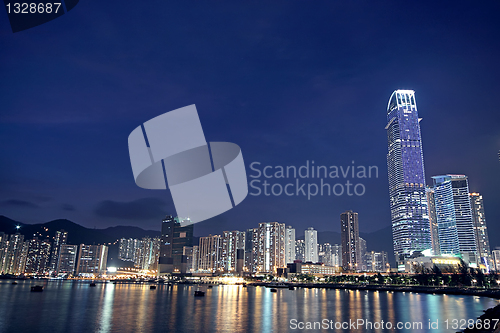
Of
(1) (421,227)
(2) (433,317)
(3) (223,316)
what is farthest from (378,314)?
(1) (421,227)

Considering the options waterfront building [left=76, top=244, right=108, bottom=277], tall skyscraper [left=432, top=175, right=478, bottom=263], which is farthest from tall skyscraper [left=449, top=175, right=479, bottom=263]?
waterfront building [left=76, top=244, right=108, bottom=277]

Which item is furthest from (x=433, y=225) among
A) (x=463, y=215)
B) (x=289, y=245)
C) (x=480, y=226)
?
(x=289, y=245)

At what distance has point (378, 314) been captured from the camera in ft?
112

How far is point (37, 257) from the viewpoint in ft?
564

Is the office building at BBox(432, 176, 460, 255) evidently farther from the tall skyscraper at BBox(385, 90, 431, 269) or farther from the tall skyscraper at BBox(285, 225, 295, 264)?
the tall skyscraper at BBox(285, 225, 295, 264)

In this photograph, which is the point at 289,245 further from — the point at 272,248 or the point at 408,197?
the point at 408,197

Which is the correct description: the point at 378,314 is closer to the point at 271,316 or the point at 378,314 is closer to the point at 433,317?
the point at 433,317

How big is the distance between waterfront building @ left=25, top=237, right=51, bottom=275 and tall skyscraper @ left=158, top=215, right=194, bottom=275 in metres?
57.9

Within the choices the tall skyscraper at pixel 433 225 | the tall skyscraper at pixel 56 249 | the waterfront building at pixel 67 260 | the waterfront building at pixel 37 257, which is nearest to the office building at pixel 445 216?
the tall skyscraper at pixel 433 225

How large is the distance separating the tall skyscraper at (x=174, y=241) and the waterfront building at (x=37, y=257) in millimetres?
57862

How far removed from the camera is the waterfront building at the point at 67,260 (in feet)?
567

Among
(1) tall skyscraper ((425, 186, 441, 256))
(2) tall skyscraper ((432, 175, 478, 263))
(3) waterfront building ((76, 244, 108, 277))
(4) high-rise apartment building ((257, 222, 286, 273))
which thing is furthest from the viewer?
(1) tall skyscraper ((425, 186, 441, 256))

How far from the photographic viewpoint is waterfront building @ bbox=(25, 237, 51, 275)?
16900 centimetres

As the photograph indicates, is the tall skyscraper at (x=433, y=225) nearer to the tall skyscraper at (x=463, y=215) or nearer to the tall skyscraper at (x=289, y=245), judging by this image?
the tall skyscraper at (x=463, y=215)
